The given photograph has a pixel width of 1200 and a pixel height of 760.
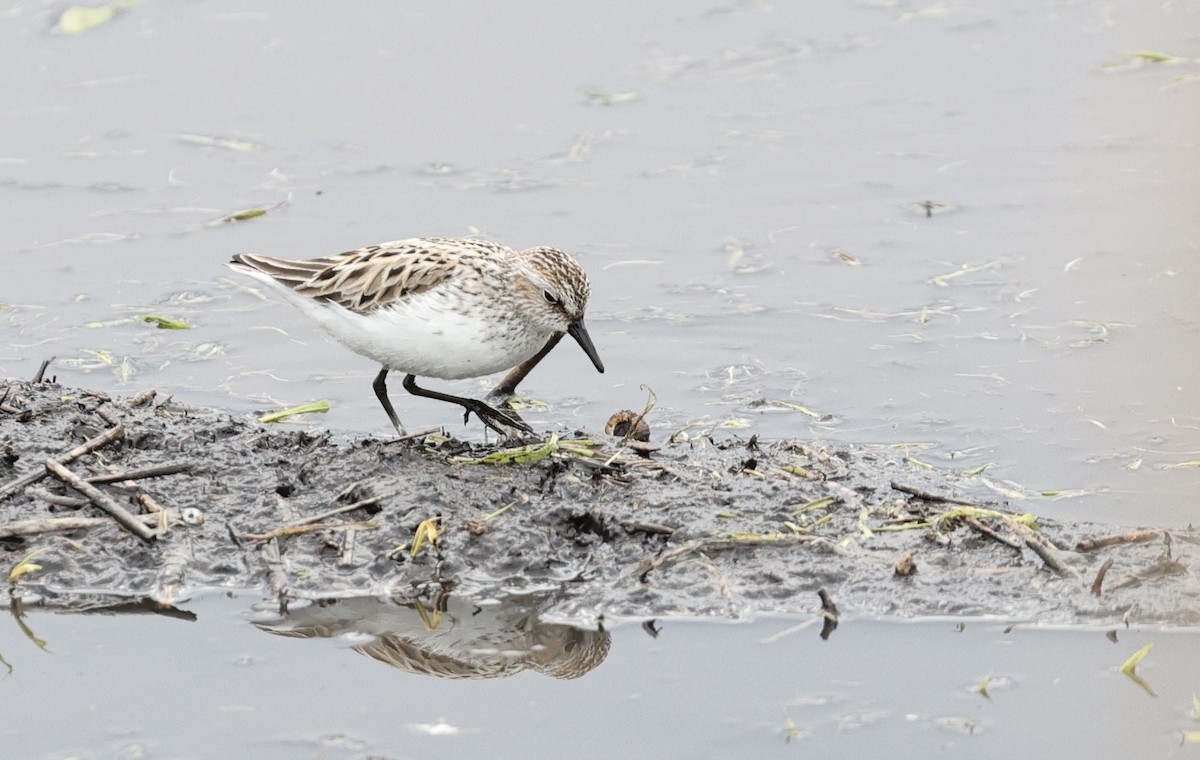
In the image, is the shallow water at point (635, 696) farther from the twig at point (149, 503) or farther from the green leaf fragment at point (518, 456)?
the green leaf fragment at point (518, 456)

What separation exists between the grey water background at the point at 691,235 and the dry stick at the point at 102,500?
58 centimetres

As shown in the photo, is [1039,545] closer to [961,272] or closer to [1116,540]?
[1116,540]

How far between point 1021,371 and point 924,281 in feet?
5.32

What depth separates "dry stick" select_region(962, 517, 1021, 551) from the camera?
7.47 metres

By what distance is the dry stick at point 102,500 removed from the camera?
7.62 metres

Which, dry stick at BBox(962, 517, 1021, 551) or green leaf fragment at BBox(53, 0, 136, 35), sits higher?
green leaf fragment at BBox(53, 0, 136, 35)

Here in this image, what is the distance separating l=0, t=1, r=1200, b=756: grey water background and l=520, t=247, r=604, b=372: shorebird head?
4.79 feet

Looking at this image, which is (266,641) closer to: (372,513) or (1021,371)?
(372,513)

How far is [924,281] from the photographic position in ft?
39.9

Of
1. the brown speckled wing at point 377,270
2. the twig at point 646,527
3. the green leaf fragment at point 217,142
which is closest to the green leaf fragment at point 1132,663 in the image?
the twig at point 646,527

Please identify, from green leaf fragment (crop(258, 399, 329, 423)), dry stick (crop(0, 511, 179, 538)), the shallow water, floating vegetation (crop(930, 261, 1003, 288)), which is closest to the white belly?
green leaf fragment (crop(258, 399, 329, 423))

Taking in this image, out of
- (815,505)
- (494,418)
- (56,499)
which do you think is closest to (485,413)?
(494,418)

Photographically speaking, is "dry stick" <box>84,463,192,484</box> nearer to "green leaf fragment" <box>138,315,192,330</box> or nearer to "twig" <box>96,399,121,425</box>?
"twig" <box>96,399,121,425</box>

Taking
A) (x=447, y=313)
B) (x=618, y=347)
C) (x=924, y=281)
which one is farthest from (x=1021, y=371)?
(x=447, y=313)
